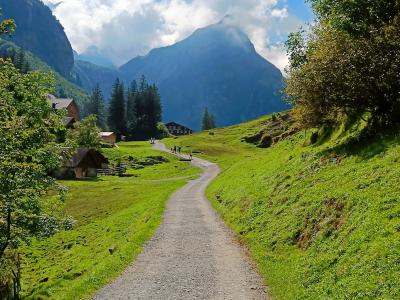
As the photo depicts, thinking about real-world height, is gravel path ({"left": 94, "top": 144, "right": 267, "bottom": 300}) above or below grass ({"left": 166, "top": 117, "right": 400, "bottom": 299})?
below

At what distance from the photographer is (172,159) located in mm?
114125

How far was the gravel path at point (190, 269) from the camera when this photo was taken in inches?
687

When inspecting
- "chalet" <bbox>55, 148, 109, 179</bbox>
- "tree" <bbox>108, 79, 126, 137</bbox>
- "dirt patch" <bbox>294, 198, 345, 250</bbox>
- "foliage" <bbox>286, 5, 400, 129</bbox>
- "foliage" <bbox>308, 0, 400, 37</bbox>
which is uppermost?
"tree" <bbox>108, 79, 126, 137</bbox>

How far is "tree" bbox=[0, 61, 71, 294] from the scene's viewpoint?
20.5 m

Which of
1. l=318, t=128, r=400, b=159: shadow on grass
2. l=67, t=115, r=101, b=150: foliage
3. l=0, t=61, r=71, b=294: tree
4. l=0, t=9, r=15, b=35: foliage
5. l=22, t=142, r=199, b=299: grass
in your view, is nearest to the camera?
l=0, t=9, r=15, b=35: foliage

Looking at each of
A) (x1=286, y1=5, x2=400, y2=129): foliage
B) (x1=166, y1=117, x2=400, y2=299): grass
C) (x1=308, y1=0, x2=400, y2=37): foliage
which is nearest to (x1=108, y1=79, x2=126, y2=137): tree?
(x1=166, y1=117, x2=400, y2=299): grass

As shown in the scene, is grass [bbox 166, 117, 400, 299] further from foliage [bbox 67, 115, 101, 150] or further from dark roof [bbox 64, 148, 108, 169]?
foliage [bbox 67, 115, 101, 150]

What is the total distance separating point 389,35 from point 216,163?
83.4 meters

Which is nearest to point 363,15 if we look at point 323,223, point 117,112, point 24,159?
point 323,223

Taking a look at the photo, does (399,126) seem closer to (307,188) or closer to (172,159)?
(307,188)

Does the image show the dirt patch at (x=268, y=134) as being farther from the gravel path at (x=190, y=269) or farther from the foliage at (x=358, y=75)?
the gravel path at (x=190, y=269)

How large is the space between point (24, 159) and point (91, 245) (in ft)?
49.1

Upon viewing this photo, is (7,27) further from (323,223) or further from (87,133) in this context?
(87,133)

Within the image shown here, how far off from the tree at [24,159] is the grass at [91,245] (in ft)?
10.3
